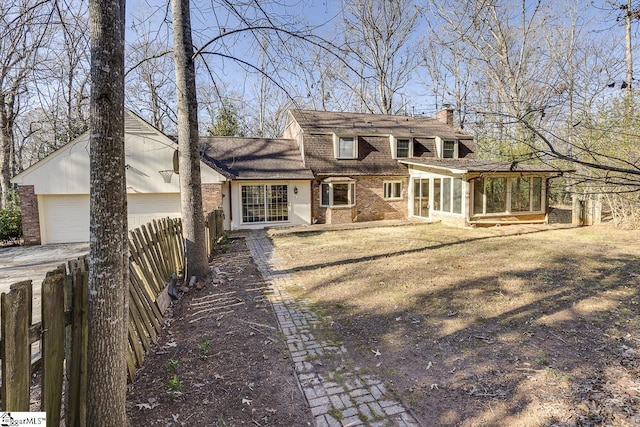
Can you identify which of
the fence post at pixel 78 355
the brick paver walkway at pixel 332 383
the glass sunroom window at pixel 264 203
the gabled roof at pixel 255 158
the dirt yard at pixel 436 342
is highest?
the gabled roof at pixel 255 158

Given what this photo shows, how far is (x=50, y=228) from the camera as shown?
12953 millimetres

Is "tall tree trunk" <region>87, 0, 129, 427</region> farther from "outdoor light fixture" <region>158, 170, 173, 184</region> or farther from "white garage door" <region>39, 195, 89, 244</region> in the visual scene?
"white garage door" <region>39, 195, 89, 244</region>

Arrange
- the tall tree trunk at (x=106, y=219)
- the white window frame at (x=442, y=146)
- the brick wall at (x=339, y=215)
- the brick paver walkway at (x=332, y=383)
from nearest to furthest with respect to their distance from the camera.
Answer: the tall tree trunk at (x=106, y=219), the brick paver walkway at (x=332, y=383), the brick wall at (x=339, y=215), the white window frame at (x=442, y=146)

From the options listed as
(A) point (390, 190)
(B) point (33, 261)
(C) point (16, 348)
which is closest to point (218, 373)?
(C) point (16, 348)

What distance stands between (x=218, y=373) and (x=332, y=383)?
1233 millimetres

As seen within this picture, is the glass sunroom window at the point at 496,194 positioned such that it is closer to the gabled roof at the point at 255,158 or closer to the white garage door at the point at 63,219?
the gabled roof at the point at 255,158

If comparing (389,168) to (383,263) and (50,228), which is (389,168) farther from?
(50,228)

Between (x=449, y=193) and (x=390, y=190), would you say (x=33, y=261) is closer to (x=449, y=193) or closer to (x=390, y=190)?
(x=390, y=190)

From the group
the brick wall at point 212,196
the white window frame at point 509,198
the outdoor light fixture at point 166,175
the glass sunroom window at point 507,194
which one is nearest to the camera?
the outdoor light fixture at point 166,175

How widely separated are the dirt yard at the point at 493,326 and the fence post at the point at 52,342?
278 centimetres

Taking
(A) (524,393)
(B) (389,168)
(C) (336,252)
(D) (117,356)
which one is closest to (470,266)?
(C) (336,252)

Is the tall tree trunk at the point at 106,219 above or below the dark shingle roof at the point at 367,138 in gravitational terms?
below

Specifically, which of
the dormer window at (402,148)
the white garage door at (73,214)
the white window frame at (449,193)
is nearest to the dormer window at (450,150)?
the dormer window at (402,148)

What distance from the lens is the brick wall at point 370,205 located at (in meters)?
16.8
